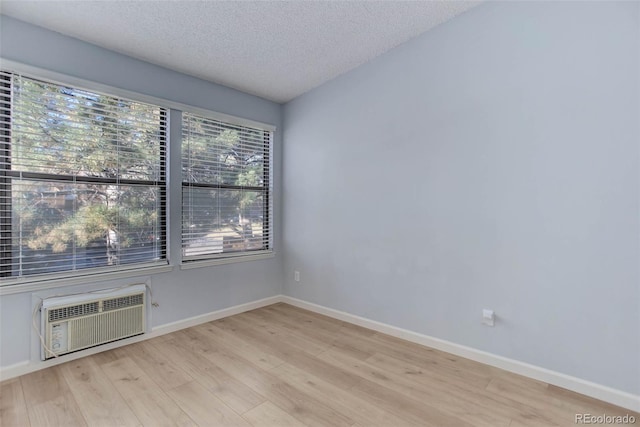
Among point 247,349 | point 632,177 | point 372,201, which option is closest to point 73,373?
point 247,349

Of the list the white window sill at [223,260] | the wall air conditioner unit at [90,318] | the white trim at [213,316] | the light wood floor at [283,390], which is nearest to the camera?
the light wood floor at [283,390]

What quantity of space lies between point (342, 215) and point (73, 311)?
252 cm

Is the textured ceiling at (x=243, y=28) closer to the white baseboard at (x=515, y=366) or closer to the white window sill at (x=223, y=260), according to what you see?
the white window sill at (x=223, y=260)

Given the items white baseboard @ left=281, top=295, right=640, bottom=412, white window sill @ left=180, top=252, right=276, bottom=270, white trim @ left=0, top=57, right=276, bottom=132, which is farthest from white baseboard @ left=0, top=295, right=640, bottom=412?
white trim @ left=0, top=57, right=276, bottom=132

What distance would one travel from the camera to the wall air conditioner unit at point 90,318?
228 cm

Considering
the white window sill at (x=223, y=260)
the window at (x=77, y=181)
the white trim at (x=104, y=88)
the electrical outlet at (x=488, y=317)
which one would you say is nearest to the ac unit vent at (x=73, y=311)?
the window at (x=77, y=181)

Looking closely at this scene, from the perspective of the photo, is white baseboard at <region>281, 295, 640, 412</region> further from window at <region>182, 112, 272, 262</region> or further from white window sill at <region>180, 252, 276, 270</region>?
window at <region>182, 112, 272, 262</region>

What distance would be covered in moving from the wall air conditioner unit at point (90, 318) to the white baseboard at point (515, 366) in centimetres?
204

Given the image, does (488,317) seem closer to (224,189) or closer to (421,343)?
(421,343)

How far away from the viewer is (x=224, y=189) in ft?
11.3

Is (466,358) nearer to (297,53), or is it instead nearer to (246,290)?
(246,290)

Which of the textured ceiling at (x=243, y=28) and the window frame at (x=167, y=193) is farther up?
the textured ceiling at (x=243, y=28)

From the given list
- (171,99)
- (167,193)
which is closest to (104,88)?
(171,99)

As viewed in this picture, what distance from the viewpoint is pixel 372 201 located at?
301cm
